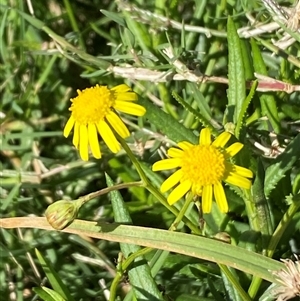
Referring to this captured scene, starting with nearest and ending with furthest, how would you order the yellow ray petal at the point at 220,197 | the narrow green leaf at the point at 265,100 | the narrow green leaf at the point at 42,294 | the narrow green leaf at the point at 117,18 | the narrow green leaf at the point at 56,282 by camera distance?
the yellow ray petal at the point at 220,197
the narrow green leaf at the point at 42,294
the narrow green leaf at the point at 56,282
the narrow green leaf at the point at 265,100
the narrow green leaf at the point at 117,18

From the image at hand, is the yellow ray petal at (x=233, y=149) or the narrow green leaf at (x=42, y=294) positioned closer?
the yellow ray petal at (x=233, y=149)

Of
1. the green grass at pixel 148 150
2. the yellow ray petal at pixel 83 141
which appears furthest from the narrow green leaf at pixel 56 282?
the yellow ray petal at pixel 83 141

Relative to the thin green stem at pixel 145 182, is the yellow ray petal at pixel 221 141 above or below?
above

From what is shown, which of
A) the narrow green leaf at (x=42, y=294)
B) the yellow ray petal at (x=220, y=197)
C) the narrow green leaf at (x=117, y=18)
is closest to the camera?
the yellow ray petal at (x=220, y=197)

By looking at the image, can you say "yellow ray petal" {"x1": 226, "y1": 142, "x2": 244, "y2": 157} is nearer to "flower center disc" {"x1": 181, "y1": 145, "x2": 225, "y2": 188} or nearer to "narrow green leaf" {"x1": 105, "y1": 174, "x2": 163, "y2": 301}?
"flower center disc" {"x1": 181, "y1": 145, "x2": 225, "y2": 188}

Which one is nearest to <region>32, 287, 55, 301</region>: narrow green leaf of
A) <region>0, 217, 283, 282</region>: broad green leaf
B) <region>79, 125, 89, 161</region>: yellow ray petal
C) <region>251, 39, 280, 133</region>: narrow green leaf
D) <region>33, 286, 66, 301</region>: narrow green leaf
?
<region>33, 286, 66, 301</region>: narrow green leaf

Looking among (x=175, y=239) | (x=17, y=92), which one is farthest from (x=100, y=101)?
(x=17, y=92)

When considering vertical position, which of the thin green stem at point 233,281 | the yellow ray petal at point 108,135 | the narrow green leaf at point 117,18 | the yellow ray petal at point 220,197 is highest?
the narrow green leaf at point 117,18

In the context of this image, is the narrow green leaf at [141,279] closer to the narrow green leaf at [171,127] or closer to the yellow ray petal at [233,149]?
the narrow green leaf at [171,127]

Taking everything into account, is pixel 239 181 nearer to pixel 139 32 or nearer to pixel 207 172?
pixel 207 172
